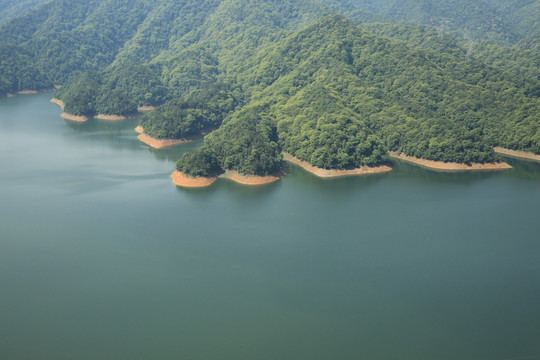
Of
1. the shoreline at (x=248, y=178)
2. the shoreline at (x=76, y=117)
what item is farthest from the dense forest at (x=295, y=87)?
the shoreline at (x=76, y=117)

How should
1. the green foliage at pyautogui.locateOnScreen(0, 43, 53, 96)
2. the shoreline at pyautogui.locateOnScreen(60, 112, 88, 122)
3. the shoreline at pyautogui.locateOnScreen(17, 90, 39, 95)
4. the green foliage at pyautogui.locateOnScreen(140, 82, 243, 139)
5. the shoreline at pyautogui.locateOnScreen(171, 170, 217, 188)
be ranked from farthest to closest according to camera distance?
the shoreline at pyautogui.locateOnScreen(17, 90, 39, 95) < the green foliage at pyautogui.locateOnScreen(0, 43, 53, 96) < the shoreline at pyautogui.locateOnScreen(60, 112, 88, 122) < the green foliage at pyautogui.locateOnScreen(140, 82, 243, 139) < the shoreline at pyautogui.locateOnScreen(171, 170, 217, 188)

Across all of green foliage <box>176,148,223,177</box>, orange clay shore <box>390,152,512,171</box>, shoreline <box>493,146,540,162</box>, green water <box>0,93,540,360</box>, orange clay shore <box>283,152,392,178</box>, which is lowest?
green water <box>0,93,540,360</box>

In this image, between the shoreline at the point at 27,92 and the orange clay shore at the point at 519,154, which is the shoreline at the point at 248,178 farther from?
the shoreline at the point at 27,92

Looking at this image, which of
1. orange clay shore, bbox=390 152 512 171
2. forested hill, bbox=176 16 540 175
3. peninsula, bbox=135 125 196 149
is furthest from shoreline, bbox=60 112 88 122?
A: orange clay shore, bbox=390 152 512 171

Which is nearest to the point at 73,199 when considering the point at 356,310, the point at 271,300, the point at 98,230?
the point at 98,230

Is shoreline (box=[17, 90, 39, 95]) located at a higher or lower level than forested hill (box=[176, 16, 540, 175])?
lower

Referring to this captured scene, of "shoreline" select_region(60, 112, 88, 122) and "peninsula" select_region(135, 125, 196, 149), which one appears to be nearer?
"peninsula" select_region(135, 125, 196, 149)

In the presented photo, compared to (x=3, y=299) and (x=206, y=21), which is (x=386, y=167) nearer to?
(x=3, y=299)

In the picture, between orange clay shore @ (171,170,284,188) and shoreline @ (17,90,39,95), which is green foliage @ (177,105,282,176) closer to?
orange clay shore @ (171,170,284,188)
